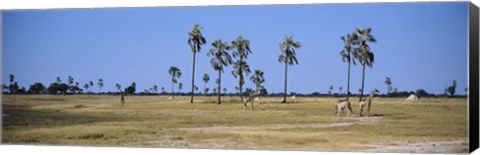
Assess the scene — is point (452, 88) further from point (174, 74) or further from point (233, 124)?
point (174, 74)

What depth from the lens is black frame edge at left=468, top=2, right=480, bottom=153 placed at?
23.0m

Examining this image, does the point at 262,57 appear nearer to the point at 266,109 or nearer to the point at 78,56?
the point at 266,109

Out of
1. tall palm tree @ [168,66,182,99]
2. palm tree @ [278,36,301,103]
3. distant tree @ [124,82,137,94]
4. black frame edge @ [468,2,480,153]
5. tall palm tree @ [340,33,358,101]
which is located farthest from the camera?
distant tree @ [124,82,137,94]

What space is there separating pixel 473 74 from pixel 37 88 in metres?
10.2

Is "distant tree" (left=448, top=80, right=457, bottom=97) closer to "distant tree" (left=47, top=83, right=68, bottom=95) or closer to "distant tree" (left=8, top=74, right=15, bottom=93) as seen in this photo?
"distant tree" (left=47, top=83, right=68, bottom=95)

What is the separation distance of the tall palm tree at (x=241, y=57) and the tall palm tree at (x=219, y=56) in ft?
0.62

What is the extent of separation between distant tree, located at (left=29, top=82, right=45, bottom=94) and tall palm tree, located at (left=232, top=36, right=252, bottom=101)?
4699 mm

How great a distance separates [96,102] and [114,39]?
152 cm

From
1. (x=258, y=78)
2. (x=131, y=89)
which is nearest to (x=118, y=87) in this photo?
(x=131, y=89)

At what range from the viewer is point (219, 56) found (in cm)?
2573

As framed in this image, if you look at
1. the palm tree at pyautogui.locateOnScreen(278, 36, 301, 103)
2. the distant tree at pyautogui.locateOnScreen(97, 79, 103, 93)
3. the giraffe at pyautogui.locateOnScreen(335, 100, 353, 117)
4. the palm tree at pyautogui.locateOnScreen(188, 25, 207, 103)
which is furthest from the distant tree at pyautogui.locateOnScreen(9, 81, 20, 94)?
the giraffe at pyautogui.locateOnScreen(335, 100, 353, 117)

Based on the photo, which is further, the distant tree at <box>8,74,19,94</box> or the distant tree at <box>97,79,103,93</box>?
the distant tree at <box>8,74,19,94</box>

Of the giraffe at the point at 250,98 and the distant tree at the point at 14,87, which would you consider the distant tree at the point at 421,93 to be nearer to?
the giraffe at the point at 250,98

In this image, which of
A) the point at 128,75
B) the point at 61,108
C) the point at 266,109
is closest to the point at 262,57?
the point at 266,109
